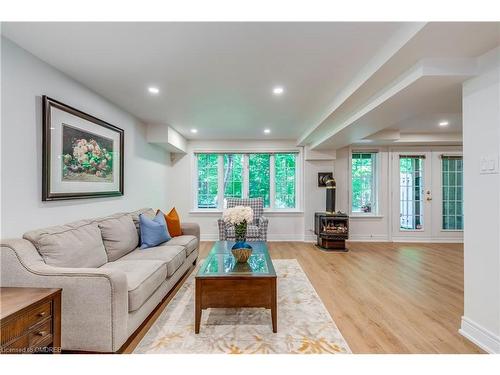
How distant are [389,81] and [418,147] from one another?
4.21 m

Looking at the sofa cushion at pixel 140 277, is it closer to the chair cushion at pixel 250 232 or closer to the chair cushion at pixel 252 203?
the chair cushion at pixel 250 232

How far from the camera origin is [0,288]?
62.3 inches

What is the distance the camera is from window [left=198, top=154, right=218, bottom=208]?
5.81 metres

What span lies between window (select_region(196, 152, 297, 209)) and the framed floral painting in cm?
258

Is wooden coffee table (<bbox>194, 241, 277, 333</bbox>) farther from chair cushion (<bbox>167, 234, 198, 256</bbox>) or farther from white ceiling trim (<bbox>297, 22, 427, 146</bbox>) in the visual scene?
white ceiling trim (<bbox>297, 22, 427, 146</bbox>)

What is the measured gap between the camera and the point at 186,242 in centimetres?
330

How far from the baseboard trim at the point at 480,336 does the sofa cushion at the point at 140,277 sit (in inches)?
103

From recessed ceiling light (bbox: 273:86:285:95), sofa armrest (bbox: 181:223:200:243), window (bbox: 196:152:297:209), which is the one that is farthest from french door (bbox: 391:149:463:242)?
sofa armrest (bbox: 181:223:200:243)

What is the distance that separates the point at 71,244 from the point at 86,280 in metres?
0.56

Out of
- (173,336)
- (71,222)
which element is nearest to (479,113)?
(173,336)

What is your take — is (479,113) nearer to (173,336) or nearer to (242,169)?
(173,336)

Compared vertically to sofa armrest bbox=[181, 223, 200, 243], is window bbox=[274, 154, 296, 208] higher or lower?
higher

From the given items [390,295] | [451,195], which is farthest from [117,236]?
[451,195]

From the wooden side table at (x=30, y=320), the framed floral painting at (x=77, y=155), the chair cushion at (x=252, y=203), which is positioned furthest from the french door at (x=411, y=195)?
the wooden side table at (x=30, y=320)
